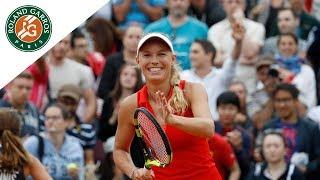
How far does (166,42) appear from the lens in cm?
687

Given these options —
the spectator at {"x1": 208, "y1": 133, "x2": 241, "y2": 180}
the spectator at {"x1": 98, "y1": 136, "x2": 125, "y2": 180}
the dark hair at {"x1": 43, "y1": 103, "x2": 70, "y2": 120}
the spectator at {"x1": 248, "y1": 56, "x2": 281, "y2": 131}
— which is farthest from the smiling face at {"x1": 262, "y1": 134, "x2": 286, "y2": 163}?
the dark hair at {"x1": 43, "y1": 103, "x2": 70, "y2": 120}

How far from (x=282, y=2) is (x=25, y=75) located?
4.53m

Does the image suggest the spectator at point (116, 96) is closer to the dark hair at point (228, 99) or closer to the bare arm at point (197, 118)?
the dark hair at point (228, 99)

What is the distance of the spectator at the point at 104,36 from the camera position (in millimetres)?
14578

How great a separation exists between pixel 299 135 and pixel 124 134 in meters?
4.45

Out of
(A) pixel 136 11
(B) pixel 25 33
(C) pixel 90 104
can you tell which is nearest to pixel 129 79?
(C) pixel 90 104

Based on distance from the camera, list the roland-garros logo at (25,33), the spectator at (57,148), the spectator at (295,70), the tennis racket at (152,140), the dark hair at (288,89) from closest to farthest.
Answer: the roland-garros logo at (25,33) < the tennis racket at (152,140) < the spectator at (57,148) < the dark hair at (288,89) < the spectator at (295,70)

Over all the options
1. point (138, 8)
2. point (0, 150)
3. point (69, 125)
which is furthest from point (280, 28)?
point (0, 150)

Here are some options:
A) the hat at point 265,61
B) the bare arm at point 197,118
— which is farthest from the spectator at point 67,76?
the bare arm at point 197,118

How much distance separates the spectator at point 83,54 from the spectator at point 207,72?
187 cm

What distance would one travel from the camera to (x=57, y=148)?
11141mm

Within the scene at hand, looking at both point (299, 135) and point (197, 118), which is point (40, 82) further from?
point (197, 118)

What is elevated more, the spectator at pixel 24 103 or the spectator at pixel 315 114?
the spectator at pixel 24 103

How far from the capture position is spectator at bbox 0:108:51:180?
24.8 ft
